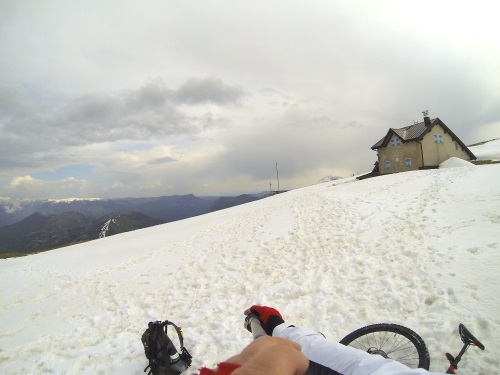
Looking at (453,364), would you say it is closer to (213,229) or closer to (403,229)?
(403,229)

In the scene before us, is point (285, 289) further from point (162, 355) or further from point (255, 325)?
point (255, 325)

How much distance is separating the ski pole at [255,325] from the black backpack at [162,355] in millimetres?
2588

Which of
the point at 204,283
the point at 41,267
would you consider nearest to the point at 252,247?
the point at 204,283

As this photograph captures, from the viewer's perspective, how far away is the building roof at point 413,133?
41.9 meters

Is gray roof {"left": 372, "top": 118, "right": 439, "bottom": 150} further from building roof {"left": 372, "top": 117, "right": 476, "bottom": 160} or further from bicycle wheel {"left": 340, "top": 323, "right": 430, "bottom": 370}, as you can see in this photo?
bicycle wheel {"left": 340, "top": 323, "right": 430, "bottom": 370}

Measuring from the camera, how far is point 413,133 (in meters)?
43.5

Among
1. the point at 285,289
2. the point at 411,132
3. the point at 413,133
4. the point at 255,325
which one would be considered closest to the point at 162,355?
the point at 255,325

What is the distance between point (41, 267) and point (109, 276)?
8.80m

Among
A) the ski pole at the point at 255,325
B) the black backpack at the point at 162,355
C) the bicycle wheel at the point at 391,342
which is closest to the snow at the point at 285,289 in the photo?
the black backpack at the point at 162,355

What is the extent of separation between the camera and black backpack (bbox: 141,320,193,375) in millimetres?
5129

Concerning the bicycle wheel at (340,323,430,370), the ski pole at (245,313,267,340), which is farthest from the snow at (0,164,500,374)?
the ski pole at (245,313,267,340)

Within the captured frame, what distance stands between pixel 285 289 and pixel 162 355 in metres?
4.17

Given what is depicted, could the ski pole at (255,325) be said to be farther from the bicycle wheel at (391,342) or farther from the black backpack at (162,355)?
the black backpack at (162,355)

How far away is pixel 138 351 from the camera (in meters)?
6.18
